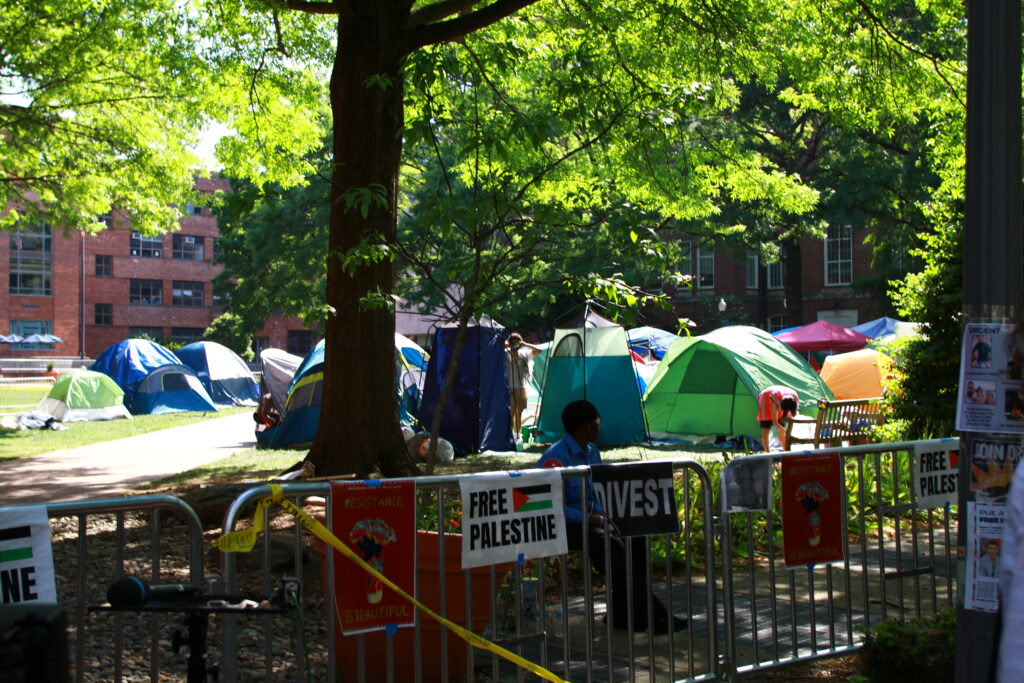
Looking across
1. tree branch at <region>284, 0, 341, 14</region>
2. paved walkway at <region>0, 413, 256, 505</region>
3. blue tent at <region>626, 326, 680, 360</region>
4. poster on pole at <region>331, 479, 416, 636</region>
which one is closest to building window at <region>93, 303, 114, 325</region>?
blue tent at <region>626, 326, 680, 360</region>

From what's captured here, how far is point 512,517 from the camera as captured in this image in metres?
4.56

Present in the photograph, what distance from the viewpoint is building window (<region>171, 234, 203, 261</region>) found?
240 feet

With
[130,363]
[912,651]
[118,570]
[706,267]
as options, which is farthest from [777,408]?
[706,267]

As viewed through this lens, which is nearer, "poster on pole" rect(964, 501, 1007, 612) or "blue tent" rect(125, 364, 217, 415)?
"poster on pole" rect(964, 501, 1007, 612)

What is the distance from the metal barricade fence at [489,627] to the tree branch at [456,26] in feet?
16.4

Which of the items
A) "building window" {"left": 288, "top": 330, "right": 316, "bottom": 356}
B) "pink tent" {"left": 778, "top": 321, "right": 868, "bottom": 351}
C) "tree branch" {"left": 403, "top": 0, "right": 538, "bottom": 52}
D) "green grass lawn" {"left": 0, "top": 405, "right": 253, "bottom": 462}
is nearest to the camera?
"tree branch" {"left": 403, "top": 0, "right": 538, "bottom": 52}

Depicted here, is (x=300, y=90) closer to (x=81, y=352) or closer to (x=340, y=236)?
(x=340, y=236)

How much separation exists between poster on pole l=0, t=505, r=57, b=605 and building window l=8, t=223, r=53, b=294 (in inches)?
2739

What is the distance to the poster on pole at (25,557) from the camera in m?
3.45

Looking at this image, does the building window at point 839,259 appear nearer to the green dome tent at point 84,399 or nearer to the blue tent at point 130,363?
the blue tent at point 130,363

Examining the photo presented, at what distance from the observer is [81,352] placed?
2707 inches

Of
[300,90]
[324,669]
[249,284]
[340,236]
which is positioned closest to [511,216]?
[340,236]

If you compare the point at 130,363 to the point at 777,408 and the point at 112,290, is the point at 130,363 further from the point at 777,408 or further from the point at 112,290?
the point at 112,290

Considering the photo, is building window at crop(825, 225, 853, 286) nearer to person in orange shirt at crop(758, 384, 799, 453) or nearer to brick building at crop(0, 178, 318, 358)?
brick building at crop(0, 178, 318, 358)
